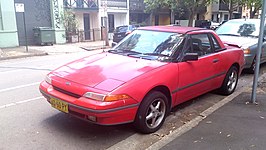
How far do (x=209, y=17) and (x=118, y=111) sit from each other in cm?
4093

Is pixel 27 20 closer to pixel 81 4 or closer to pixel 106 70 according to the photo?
A: pixel 81 4

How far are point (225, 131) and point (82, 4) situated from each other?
21196 mm

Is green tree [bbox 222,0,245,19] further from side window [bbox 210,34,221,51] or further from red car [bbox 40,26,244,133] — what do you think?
red car [bbox 40,26,244,133]

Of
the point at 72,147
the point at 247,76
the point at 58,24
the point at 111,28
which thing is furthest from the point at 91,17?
the point at 72,147

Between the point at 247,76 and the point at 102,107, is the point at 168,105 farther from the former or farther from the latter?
the point at 247,76

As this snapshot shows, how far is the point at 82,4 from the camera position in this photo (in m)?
23.1

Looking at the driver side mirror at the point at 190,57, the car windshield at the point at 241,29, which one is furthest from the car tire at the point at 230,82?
the car windshield at the point at 241,29

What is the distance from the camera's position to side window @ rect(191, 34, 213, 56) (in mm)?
4875

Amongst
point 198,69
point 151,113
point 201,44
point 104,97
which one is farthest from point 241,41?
point 104,97

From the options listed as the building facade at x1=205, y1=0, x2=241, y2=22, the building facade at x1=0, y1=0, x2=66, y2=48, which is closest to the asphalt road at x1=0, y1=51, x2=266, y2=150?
the building facade at x1=0, y1=0, x2=66, y2=48

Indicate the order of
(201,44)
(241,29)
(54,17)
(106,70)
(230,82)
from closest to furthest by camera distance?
(106,70), (201,44), (230,82), (241,29), (54,17)

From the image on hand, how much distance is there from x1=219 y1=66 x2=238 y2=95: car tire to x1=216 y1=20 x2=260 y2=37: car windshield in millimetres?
3111

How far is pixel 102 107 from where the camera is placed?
3.32 m

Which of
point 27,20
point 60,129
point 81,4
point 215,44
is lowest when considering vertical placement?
point 60,129
